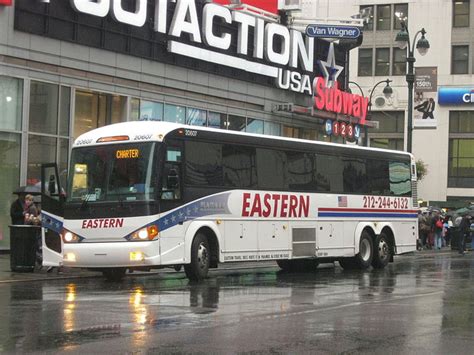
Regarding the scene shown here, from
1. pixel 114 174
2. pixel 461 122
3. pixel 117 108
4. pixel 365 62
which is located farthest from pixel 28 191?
pixel 365 62

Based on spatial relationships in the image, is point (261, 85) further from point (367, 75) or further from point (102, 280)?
Result: point (367, 75)

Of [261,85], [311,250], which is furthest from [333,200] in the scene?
[261,85]

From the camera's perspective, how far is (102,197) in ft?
53.1

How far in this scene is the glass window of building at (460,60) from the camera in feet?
239

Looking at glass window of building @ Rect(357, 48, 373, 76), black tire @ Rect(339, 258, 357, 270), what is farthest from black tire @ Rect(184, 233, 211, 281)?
glass window of building @ Rect(357, 48, 373, 76)

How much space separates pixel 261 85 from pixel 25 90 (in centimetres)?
1243

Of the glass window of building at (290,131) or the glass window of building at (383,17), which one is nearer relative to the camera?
the glass window of building at (290,131)

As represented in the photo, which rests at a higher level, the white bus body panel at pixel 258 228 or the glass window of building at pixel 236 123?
the glass window of building at pixel 236 123

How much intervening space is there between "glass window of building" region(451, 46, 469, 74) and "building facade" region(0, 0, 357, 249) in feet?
134

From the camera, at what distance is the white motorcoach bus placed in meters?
15.9

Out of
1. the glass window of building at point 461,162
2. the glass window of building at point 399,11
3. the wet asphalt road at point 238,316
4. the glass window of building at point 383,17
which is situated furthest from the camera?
the glass window of building at point 383,17

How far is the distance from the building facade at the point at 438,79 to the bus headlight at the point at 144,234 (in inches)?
2346

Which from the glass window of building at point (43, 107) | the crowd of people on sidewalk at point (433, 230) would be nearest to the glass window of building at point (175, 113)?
the glass window of building at point (43, 107)

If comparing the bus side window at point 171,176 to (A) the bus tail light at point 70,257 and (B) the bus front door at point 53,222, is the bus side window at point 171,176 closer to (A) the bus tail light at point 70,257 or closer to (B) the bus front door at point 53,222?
(A) the bus tail light at point 70,257
